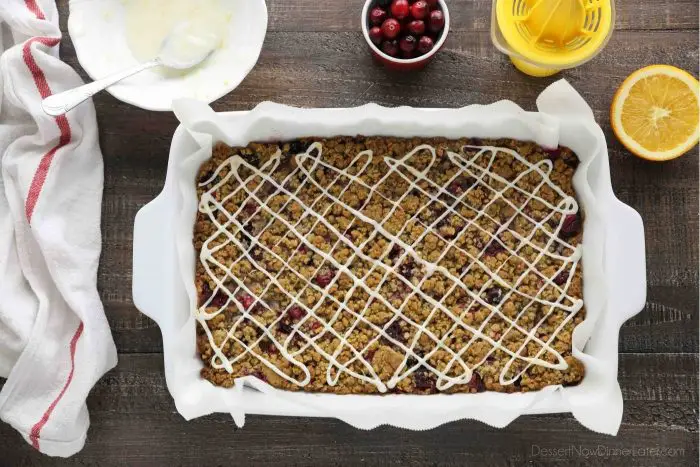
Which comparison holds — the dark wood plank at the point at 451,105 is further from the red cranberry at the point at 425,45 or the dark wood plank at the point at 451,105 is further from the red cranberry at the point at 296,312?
the red cranberry at the point at 296,312

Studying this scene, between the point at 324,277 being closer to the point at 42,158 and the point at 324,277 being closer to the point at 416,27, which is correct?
the point at 416,27

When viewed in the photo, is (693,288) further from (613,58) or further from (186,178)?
(186,178)

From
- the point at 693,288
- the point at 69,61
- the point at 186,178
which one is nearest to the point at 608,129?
the point at 693,288

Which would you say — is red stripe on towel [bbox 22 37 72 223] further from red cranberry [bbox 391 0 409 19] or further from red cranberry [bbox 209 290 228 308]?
red cranberry [bbox 391 0 409 19]

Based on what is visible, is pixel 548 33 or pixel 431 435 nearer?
pixel 548 33

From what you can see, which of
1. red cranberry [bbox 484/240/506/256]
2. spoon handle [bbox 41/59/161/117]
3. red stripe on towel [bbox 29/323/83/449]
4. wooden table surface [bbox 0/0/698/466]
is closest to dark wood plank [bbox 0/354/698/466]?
wooden table surface [bbox 0/0/698/466]

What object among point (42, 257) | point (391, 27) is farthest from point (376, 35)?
point (42, 257)
